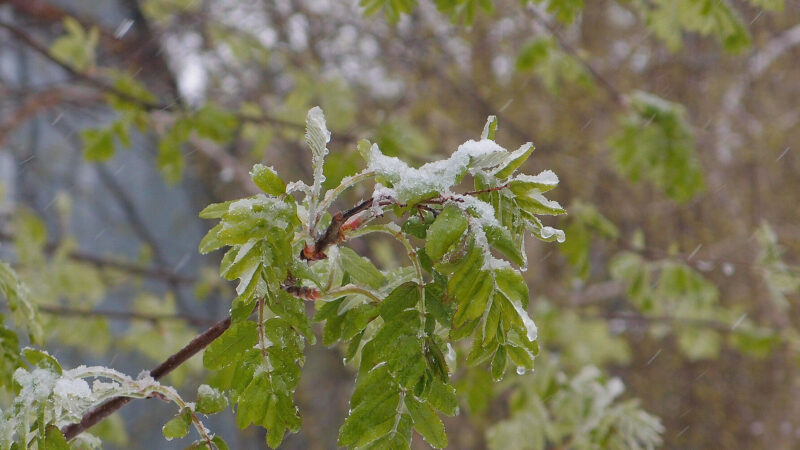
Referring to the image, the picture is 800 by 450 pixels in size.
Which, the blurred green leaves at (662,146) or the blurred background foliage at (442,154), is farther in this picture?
the blurred background foliage at (442,154)

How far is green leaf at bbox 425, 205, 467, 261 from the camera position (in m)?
0.90

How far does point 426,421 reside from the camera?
1052 mm

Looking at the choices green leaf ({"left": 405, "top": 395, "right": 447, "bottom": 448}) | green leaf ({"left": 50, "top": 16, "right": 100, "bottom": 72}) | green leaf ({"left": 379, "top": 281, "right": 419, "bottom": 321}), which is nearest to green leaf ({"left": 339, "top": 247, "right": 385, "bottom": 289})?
green leaf ({"left": 379, "top": 281, "right": 419, "bottom": 321})

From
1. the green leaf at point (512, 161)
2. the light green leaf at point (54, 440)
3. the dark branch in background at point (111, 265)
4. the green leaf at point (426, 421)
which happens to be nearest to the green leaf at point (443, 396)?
the green leaf at point (426, 421)

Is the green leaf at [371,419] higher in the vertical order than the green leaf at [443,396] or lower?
higher

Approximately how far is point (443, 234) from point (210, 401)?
59 cm

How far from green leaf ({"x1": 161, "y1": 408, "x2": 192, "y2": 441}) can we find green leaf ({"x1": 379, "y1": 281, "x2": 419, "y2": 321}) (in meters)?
0.42

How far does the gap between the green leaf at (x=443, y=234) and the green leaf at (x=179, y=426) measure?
0.57 meters

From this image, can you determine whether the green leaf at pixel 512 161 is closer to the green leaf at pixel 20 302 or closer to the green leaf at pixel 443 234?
the green leaf at pixel 443 234

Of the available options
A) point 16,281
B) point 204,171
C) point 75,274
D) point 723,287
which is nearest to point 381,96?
point 204,171

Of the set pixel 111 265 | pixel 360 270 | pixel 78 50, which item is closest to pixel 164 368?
pixel 360 270

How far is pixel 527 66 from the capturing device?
3.15m

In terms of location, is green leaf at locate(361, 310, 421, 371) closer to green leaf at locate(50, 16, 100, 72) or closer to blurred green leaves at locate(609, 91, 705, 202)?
blurred green leaves at locate(609, 91, 705, 202)

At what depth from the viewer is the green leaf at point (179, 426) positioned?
3.74 feet
